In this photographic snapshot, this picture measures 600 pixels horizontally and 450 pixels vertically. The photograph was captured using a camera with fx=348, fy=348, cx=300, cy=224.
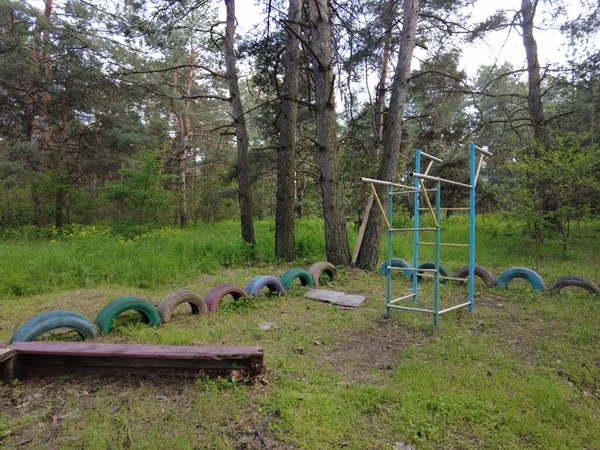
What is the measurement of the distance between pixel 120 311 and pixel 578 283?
6.04m

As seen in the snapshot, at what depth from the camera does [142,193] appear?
9523 mm

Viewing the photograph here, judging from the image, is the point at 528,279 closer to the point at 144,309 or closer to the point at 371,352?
the point at 371,352

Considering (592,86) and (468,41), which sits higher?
(468,41)

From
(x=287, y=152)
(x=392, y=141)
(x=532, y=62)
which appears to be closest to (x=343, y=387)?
(x=392, y=141)

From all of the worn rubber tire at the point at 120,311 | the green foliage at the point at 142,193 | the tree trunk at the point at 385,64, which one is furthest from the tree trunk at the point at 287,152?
the worn rubber tire at the point at 120,311

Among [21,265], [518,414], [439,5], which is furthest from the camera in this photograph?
[439,5]

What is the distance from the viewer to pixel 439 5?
28.9ft

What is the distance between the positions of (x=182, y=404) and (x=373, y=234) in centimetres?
546

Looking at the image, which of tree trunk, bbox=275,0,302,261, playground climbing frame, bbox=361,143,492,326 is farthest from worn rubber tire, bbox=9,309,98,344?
tree trunk, bbox=275,0,302,261

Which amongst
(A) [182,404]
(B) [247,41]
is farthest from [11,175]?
(A) [182,404]

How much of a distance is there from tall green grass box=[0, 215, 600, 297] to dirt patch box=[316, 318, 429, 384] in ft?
11.7

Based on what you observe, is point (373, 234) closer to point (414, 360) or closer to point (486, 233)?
point (414, 360)

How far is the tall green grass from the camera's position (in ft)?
17.7

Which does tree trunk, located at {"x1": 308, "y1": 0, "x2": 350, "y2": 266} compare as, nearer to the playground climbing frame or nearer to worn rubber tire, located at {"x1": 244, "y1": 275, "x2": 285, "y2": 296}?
worn rubber tire, located at {"x1": 244, "y1": 275, "x2": 285, "y2": 296}
